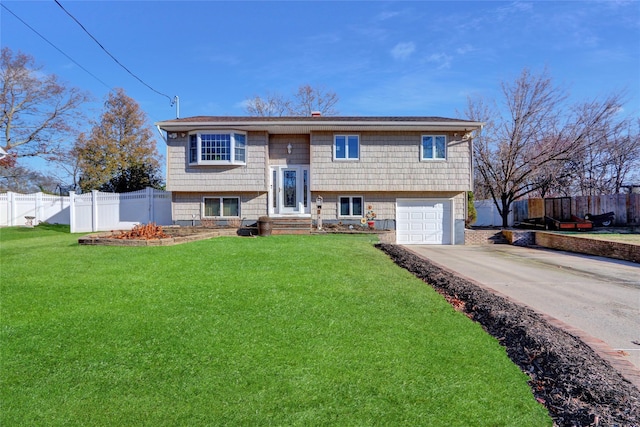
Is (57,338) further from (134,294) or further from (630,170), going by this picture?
(630,170)

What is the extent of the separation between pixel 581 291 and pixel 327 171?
35.9 ft

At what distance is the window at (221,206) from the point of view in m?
16.3

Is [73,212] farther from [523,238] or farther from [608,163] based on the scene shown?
[608,163]

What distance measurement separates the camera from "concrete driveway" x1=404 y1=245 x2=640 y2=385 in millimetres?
3943

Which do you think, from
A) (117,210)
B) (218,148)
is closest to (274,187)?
(218,148)

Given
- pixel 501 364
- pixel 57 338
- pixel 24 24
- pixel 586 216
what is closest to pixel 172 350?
pixel 57 338

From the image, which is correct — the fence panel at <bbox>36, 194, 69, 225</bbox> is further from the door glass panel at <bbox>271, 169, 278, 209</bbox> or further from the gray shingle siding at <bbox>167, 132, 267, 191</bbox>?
the door glass panel at <bbox>271, 169, 278, 209</bbox>

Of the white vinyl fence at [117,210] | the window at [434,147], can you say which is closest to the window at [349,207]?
the window at [434,147]

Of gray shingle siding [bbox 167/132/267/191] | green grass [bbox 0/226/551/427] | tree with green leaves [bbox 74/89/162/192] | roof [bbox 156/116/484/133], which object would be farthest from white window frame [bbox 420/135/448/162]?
tree with green leaves [bbox 74/89/162/192]

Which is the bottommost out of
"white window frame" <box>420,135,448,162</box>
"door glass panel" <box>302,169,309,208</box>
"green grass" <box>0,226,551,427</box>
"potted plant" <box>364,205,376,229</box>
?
"green grass" <box>0,226,551,427</box>

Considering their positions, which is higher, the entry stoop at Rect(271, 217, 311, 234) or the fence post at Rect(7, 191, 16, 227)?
the fence post at Rect(7, 191, 16, 227)

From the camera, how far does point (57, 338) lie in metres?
3.51

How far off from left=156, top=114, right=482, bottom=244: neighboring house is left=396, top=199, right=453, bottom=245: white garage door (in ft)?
0.15

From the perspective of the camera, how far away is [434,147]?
16.1 m
